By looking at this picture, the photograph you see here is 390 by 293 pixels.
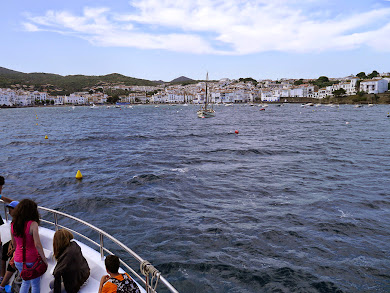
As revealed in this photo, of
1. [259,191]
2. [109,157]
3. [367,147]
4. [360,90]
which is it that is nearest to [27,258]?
[259,191]

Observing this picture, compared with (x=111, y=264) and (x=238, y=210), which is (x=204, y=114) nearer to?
(x=238, y=210)

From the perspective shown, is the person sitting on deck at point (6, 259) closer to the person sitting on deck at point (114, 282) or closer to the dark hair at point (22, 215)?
the dark hair at point (22, 215)

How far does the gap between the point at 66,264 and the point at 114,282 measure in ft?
3.00

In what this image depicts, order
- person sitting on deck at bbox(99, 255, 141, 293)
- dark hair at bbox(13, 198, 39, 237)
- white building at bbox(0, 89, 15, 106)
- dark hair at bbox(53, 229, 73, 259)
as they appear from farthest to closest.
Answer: white building at bbox(0, 89, 15, 106), dark hair at bbox(53, 229, 73, 259), dark hair at bbox(13, 198, 39, 237), person sitting on deck at bbox(99, 255, 141, 293)

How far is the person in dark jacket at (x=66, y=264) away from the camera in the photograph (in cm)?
396

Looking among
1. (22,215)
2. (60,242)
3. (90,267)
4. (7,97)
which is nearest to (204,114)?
(90,267)

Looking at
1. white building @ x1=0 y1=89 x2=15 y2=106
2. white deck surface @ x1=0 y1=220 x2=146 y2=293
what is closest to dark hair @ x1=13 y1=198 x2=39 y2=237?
white deck surface @ x1=0 y1=220 x2=146 y2=293

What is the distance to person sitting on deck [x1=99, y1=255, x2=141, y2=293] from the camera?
3.49 metres

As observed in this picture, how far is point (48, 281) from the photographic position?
14.9ft

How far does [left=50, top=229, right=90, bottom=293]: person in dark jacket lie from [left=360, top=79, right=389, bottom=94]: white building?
164m

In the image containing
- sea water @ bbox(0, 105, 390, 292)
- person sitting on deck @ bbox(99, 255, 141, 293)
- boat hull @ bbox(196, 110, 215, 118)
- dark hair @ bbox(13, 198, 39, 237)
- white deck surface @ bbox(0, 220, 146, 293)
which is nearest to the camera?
Result: person sitting on deck @ bbox(99, 255, 141, 293)

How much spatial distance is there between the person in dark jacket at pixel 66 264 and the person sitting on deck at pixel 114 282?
71 cm

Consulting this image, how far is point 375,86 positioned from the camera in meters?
138

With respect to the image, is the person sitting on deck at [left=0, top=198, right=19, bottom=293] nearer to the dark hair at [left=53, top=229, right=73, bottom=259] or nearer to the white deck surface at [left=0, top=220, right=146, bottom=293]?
the white deck surface at [left=0, top=220, right=146, bottom=293]
